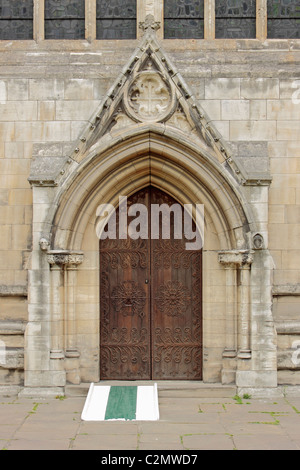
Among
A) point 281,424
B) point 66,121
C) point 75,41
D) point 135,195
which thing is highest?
point 75,41

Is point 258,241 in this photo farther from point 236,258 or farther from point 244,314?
point 244,314

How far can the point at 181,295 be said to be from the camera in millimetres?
9898

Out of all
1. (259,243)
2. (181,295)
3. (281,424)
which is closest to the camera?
(281,424)

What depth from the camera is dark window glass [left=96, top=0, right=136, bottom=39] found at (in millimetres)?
10117

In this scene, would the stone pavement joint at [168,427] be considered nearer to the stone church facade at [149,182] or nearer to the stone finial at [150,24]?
the stone church facade at [149,182]

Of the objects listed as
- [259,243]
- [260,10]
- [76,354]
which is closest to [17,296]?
[76,354]

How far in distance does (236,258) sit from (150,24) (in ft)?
12.6

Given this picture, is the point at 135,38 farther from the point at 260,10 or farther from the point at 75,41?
the point at 260,10

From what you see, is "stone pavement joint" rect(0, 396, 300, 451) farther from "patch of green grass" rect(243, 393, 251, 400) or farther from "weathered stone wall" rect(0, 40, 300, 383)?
"weathered stone wall" rect(0, 40, 300, 383)

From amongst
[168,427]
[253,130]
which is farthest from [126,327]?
[253,130]

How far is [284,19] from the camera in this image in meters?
10.1

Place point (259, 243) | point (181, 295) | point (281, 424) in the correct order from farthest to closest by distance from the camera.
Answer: point (181, 295) < point (259, 243) < point (281, 424)

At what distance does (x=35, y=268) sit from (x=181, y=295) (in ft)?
7.66

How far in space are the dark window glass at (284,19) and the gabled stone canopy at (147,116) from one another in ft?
6.47
